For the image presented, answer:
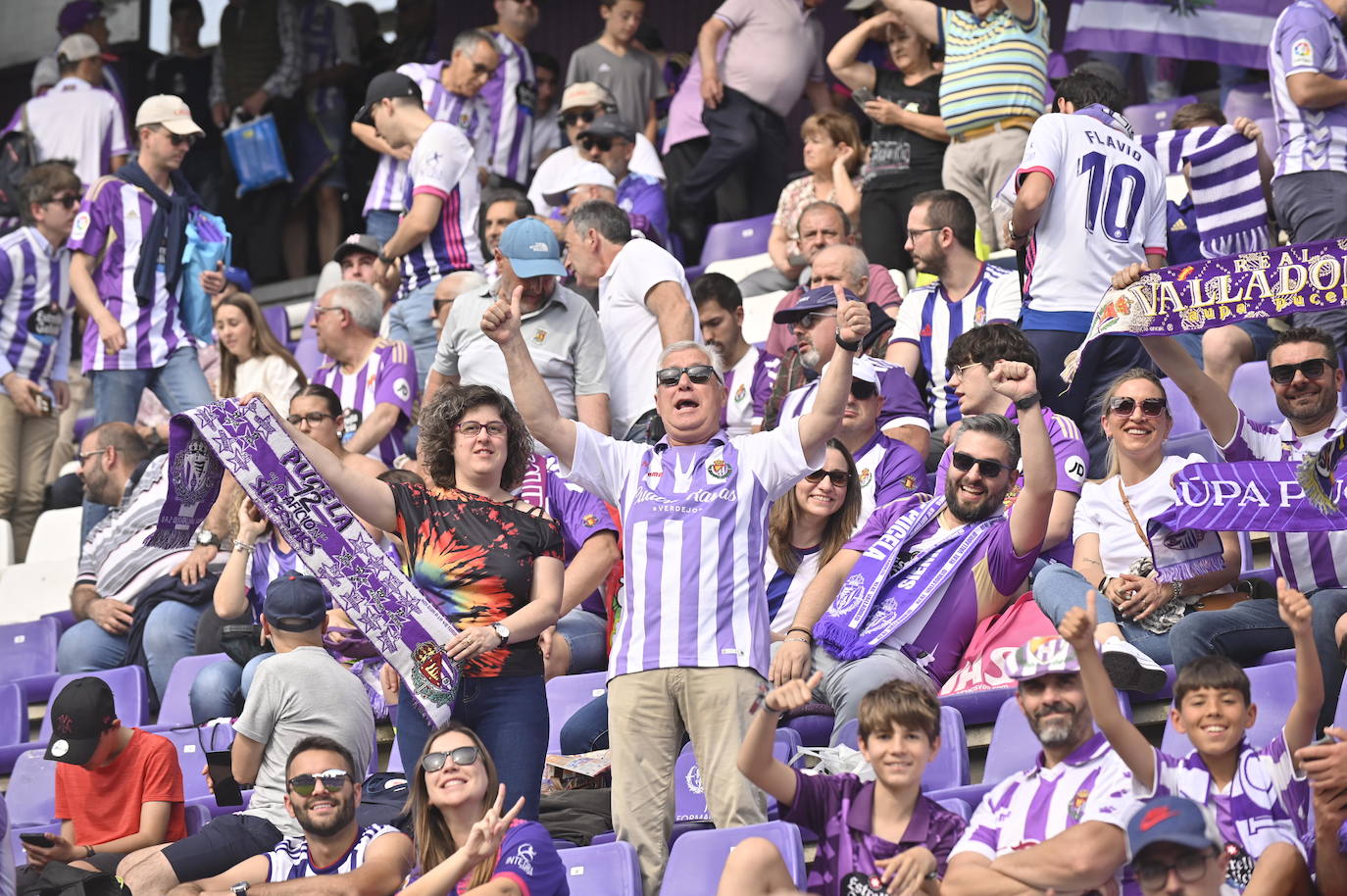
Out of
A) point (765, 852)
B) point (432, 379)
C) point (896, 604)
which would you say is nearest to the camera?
point (765, 852)

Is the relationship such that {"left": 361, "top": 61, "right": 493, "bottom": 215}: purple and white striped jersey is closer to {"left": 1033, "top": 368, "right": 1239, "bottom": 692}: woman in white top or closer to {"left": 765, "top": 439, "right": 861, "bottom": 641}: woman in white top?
{"left": 765, "top": 439, "right": 861, "bottom": 641}: woman in white top

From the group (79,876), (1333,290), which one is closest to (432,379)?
(79,876)

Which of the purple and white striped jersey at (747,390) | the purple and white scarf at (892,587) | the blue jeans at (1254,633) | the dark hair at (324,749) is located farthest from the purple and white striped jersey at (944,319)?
the dark hair at (324,749)

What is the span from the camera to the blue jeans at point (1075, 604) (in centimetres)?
Answer: 550

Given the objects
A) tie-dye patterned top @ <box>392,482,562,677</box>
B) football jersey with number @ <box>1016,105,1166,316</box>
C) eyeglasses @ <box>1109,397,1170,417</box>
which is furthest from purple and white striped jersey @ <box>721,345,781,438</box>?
tie-dye patterned top @ <box>392,482,562,677</box>

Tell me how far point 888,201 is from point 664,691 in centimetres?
471

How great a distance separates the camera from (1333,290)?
5.72 metres

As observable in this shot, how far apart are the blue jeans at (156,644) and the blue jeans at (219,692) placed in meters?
0.64

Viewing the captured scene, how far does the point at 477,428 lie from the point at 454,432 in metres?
0.09

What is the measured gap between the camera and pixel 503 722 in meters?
5.19

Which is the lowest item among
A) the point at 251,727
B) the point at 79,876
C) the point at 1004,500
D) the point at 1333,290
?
the point at 79,876

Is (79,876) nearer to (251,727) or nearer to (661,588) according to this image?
(251,727)

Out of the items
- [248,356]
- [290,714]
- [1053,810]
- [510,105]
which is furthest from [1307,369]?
[510,105]

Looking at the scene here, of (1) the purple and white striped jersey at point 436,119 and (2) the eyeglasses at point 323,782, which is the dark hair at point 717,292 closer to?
(1) the purple and white striped jersey at point 436,119
